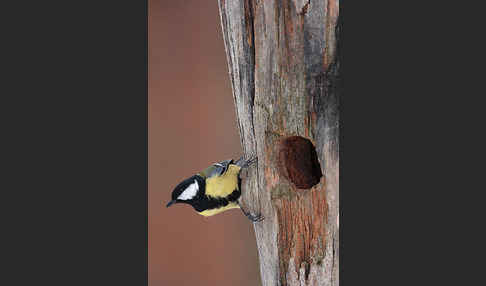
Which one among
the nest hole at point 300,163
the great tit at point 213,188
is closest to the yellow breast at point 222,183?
the great tit at point 213,188

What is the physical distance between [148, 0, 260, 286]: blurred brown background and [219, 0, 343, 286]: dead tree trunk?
0.41 metres

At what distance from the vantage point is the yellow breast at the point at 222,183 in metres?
1.99

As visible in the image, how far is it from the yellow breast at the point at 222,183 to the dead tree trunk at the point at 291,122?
0.07 meters

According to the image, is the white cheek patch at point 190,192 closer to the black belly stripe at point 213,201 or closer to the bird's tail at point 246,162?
the black belly stripe at point 213,201

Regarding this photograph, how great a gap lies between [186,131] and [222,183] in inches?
20.1

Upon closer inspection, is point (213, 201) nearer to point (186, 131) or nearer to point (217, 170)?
point (217, 170)

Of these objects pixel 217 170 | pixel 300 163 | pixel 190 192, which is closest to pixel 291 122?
pixel 300 163

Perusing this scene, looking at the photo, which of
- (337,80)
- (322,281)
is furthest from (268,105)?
(322,281)

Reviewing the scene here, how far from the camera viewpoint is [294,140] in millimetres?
1843

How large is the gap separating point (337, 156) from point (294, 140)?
188mm

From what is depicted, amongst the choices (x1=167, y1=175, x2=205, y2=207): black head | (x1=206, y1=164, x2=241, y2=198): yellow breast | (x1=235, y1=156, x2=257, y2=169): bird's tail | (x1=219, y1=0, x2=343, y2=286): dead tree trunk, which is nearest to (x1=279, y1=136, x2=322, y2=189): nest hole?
(x1=219, y1=0, x2=343, y2=286): dead tree trunk

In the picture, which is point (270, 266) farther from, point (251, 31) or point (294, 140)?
point (251, 31)

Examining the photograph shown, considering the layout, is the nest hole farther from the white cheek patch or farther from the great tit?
the white cheek patch

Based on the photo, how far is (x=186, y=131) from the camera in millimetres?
2381
